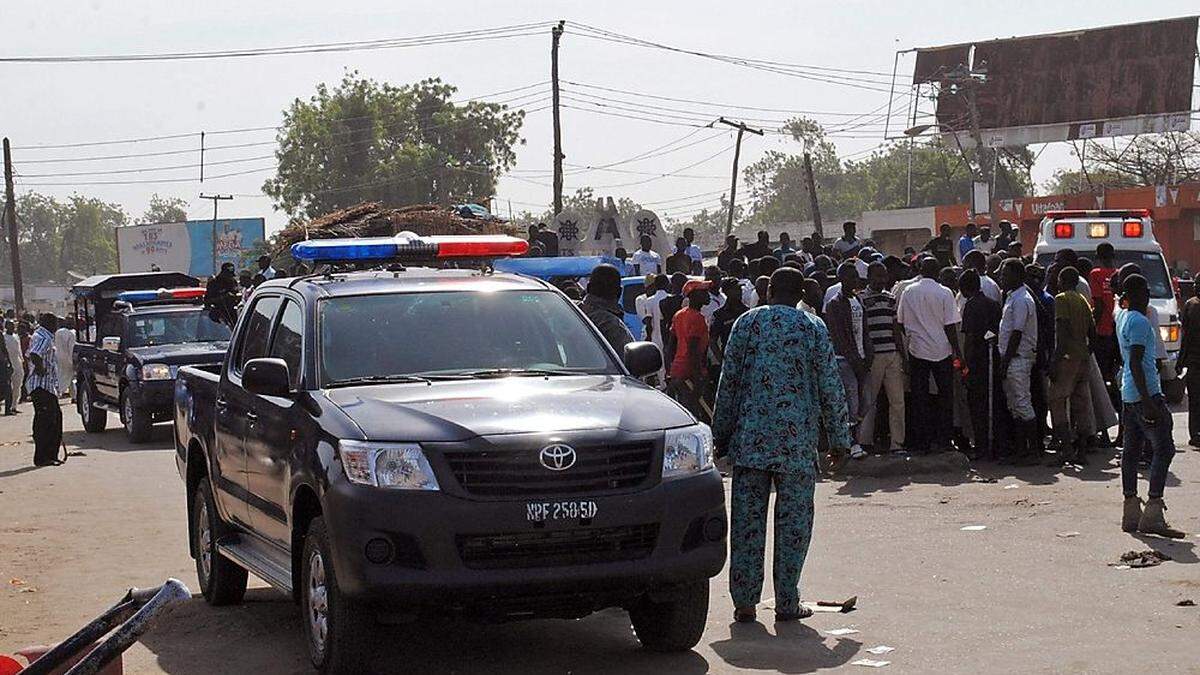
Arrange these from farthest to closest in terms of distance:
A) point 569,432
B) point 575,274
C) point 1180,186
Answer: point 1180,186
point 575,274
point 569,432

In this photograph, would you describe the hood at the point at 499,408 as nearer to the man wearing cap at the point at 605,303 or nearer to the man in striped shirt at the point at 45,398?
the man wearing cap at the point at 605,303

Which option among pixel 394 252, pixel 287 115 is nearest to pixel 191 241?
pixel 287 115

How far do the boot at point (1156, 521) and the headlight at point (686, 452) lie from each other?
4.40m

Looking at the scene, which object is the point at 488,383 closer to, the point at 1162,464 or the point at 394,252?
the point at 394,252

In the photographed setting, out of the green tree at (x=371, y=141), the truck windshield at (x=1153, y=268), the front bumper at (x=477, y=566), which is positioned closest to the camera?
the front bumper at (x=477, y=566)

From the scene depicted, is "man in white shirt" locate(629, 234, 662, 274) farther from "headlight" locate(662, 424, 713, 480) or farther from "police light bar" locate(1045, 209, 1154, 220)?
"headlight" locate(662, 424, 713, 480)

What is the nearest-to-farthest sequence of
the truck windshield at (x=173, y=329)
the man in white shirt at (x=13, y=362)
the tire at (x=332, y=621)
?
the tire at (x=332, y=621)
the truck windshield at (x=173, y=329)
the man in white shirt at (x=13, y=362)

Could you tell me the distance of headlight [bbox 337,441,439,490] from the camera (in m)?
6.86

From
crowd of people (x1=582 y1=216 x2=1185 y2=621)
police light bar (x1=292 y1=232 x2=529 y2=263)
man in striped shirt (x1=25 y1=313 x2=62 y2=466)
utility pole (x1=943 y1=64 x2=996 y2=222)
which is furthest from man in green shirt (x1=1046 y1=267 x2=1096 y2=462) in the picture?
utility pole (x1=943 y1=64 x2=996 y2=222)

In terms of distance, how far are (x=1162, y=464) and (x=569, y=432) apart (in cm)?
527

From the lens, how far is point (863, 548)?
10.8 meters

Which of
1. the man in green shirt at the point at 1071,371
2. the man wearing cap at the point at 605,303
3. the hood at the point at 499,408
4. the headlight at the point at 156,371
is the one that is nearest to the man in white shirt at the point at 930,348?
the man in green shirt at the point at 1071,371

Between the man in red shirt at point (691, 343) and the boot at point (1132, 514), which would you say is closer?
the boot at point (1132, 514)

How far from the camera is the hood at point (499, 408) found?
23.0 feet
